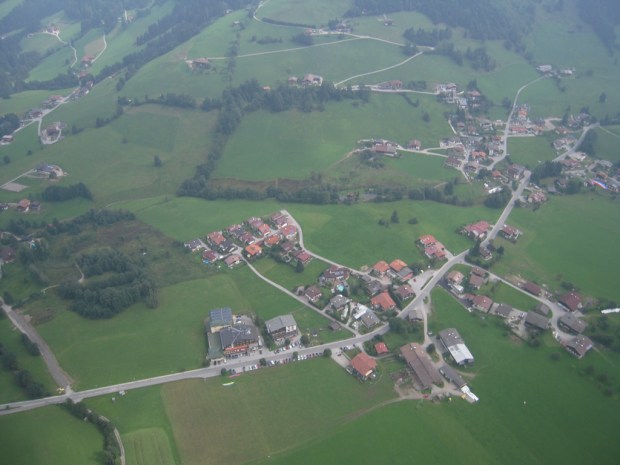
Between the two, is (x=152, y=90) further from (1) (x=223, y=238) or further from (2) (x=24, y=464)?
(2) (x=24, y=464)

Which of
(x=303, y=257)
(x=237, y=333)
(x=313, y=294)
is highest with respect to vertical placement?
(x=237, y=333)

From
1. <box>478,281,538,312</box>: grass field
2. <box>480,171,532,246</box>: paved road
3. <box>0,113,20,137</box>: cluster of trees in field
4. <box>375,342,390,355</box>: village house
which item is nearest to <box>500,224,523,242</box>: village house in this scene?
<box>480,171,532,246</box>: paved road

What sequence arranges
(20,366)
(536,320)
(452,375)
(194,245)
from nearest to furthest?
1. (452,375)
2. (20,366)
3. (536,320)
4. (194,245)

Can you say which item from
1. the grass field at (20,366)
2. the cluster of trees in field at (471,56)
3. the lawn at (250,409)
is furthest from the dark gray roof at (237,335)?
the cluster of trees in field at (471,56)

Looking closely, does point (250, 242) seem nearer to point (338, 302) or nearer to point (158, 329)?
point (338, 302)

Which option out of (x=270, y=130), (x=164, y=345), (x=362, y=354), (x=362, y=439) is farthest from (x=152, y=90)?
(x=362, y=439)

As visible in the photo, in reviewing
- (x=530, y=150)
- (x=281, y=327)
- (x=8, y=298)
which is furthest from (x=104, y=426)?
(x=530, y=150)

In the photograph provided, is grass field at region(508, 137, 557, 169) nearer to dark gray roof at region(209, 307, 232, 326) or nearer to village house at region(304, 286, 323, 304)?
village house at region(304, 286, 323, 304)
